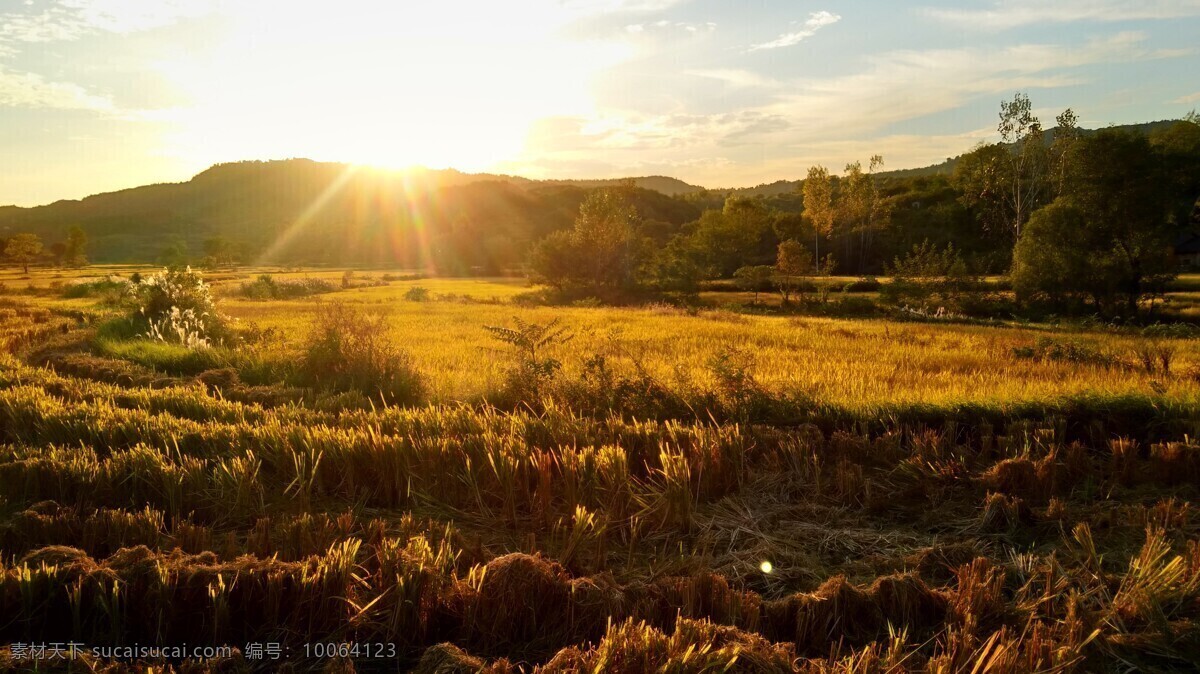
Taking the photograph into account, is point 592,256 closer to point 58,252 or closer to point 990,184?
point 990,184

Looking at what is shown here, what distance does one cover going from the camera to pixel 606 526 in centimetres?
371

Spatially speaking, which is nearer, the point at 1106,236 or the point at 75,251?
the point at 1106,236

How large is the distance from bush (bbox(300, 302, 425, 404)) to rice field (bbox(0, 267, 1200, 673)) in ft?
1.80

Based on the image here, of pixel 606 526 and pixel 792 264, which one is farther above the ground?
pixel 792 264

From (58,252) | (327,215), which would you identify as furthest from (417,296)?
(327,215)

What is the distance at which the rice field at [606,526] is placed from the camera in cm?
271

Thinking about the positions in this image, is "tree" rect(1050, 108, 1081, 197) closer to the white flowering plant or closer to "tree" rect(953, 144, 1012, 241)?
"tree" rect(953, 144, 1012, 241)

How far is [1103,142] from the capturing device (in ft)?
105

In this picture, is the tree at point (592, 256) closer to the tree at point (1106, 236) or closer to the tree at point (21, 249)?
the tree at point (1106, 236)

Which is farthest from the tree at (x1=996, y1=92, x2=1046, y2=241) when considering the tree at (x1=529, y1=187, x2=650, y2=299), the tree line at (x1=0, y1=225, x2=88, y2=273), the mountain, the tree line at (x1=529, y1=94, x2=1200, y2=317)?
the tree line at (x1=0, y1=225, x2=88, y2=273)

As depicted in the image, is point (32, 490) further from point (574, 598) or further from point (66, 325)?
point (66, 325)

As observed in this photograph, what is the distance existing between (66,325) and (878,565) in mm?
18199

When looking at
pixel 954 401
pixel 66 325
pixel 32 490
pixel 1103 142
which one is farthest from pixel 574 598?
pixel 1103 142

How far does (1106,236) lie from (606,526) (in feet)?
118
